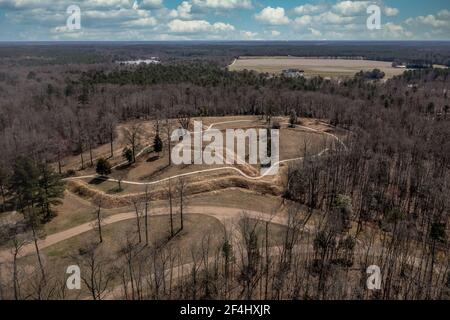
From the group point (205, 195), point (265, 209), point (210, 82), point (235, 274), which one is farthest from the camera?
point (210, 82)

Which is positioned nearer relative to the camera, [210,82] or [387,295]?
[387,295]

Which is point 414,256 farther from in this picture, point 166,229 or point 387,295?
point 166,229

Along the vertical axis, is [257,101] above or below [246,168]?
above

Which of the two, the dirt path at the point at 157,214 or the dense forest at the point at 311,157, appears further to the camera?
the dirt path at the point at 157,214

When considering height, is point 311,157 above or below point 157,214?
above

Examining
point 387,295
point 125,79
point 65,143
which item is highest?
point 125,79

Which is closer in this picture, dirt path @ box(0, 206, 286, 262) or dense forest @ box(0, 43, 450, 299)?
dense forest @ box(0, 43, 450, 299)

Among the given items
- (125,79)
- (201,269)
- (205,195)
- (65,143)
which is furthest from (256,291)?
(125,79)

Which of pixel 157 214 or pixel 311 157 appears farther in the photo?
pixel 311 157
